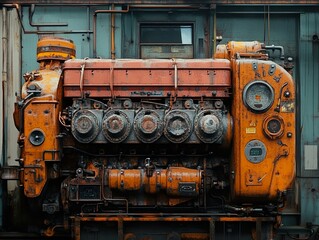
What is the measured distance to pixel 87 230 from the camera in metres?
6.33

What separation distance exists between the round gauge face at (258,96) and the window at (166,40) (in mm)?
2902

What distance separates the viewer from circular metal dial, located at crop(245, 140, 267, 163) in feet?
20.6

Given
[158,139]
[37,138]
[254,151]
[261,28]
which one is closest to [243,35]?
[261,28]

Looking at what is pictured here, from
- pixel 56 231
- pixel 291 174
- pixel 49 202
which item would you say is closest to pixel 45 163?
pixel 49 202

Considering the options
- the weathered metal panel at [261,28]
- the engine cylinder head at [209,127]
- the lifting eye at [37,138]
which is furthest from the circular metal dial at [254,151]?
the weathered metal panel at [261,28]

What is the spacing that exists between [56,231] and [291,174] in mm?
3292

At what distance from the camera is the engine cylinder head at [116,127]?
625cm

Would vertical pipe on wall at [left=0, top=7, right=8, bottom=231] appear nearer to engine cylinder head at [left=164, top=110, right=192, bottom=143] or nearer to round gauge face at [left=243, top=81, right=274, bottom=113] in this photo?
engine cylinder head at [left=164, top=110, right=192, bottom=143]

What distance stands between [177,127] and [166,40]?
3151mm

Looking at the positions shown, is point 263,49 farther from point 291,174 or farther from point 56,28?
point 56,28

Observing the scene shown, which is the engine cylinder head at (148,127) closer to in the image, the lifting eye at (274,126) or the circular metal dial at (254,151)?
the circular metal dial at (254,151)

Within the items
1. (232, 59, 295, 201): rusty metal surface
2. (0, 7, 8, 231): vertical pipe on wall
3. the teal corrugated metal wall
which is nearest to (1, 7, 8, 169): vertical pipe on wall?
(0, 7, 8, 231): vertical pipe on wall

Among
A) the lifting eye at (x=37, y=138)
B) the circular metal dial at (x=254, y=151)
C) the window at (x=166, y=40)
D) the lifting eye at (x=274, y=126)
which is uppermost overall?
the window at (x=166, y=40)

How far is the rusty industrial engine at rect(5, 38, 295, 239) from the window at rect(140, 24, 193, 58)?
227 cm
